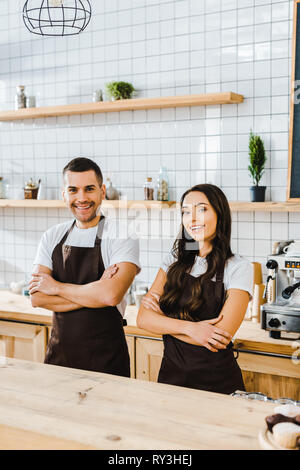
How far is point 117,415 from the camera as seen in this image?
1526 mm

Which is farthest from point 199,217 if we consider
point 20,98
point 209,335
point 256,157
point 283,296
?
point 20,98

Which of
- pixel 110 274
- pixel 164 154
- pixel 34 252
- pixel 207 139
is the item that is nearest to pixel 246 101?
pixel 207 139

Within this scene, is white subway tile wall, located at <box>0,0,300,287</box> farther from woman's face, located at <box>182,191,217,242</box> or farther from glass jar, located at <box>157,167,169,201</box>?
woman's face, located at <box>182,191,217,242</box>

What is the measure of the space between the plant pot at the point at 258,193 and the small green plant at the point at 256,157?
0.04 metres

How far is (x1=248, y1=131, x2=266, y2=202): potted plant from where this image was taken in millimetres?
3166

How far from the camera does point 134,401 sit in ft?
5.37

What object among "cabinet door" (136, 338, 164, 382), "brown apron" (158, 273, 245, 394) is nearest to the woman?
"brown apron" (158, 273, 245, 394)

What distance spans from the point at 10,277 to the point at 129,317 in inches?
59.7

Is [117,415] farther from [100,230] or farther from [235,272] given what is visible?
[100,230]

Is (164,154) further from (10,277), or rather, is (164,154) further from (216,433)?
(216,433)

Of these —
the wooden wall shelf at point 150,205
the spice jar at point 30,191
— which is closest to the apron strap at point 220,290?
the wooden wall shelf at point 150,205

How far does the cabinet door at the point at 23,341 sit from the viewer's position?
332cm

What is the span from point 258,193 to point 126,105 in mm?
1078

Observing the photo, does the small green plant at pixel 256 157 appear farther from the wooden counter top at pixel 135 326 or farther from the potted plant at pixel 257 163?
the wooden counter top at pixel 135 326
